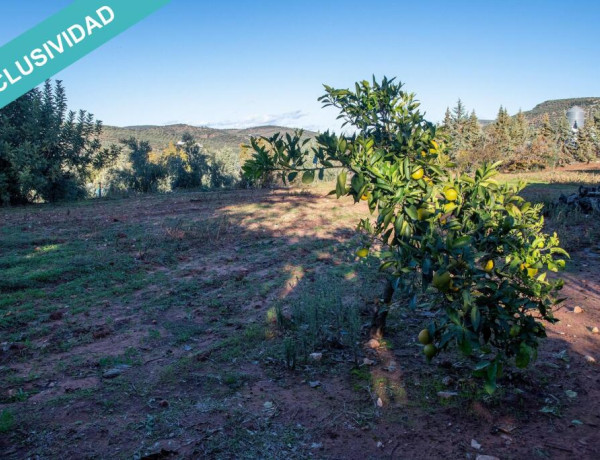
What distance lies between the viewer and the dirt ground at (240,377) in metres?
2.56

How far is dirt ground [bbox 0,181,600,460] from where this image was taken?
8.40ft

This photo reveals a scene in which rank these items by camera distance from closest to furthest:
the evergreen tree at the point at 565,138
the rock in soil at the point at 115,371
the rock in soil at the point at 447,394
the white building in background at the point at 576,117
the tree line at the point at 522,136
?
the rock in soil at the point at 447,394 → the rock in soil at the point at 115,371 → the tree line at the point at 522,136 → the evergreen tree at the point at 565,138 → the white building in background at the point at 576,117

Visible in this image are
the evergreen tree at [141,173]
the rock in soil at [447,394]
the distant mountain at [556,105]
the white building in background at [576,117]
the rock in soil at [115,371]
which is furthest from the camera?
the distant mountain at [556,105]

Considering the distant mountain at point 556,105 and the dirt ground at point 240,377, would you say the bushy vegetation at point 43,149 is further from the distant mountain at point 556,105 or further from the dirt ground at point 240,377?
the distant mountain at point 556,105

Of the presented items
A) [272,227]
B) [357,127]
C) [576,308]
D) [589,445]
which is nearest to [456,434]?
[589,445]

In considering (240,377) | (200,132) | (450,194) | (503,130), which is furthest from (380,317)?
(200,132)

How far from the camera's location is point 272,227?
32.1ft

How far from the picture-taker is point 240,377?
11.3ft

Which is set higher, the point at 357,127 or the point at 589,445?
the point at 357,127

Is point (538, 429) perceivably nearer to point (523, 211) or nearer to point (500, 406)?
point (500, 406)

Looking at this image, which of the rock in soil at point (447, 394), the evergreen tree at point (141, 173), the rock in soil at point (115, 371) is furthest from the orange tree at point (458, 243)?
the evergreen tree at point (141, 173)

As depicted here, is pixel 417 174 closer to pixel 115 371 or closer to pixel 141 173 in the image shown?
pixel 115 371

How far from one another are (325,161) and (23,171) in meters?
13.9

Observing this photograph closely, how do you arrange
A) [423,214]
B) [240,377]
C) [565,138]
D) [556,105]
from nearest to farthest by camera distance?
[423,214] < [240,377] < [565,138] < [556,105]
